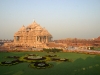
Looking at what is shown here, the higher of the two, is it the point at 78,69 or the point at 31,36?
the point at 31,36

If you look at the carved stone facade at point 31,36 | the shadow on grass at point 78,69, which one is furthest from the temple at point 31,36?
the shadow on grass at point 78,69

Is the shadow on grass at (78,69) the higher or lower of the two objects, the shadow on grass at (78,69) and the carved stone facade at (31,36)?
the lower

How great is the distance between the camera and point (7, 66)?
19016 mm

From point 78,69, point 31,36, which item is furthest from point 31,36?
point 78,69

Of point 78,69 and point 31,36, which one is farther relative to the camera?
point 31,36

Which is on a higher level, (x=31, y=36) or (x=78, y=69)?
(x=31, y=36)

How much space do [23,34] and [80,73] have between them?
3775 centimetres

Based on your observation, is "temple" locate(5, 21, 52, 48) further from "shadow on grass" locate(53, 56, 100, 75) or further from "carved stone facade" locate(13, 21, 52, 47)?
"shadow on grass" locate(53, 56, 100, 75)

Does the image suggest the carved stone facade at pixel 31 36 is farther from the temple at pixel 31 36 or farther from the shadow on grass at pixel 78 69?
the shadow on grass at pixel 78 69

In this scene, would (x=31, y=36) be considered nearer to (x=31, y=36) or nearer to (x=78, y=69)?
(x=31, y=36)

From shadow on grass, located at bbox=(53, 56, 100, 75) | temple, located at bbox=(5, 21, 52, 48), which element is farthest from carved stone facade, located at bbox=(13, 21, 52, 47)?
shadow on grass, located at bbox=(53, 56, 100, 75)

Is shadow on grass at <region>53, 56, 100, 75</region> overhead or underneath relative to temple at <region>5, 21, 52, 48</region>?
underneath

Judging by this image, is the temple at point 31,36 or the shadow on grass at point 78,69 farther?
the temple at point 31,36

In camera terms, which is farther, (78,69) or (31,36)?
(31,36)
